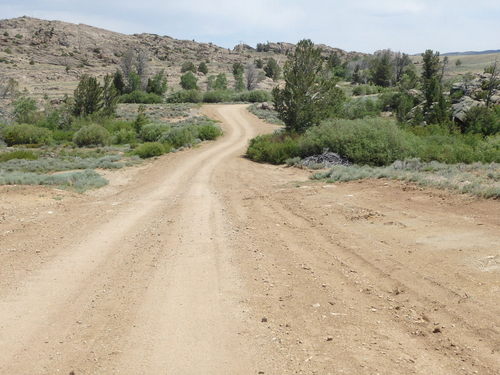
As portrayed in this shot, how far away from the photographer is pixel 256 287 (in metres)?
7.12

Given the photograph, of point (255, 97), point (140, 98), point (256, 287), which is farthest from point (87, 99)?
point (256, 287)

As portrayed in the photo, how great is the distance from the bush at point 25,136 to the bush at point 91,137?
3701mm

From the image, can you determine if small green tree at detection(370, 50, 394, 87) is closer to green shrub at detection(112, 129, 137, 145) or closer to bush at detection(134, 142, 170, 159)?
green shrub at detection(112, 129, 137, 145)

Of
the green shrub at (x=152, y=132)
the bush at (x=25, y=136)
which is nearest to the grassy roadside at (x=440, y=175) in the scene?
the green shrub at (x=152, y=132)

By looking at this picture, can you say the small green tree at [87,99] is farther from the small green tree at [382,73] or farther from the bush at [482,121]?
the small green tree at [382,73]

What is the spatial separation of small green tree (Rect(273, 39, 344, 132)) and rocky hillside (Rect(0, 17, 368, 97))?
52215mm

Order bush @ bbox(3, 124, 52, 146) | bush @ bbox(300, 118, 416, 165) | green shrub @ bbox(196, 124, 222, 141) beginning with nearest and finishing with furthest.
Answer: bush @ bbox(300, 118, 416, 165)
green shrub @ bbox(196, 124, 222, 141)
bush @ bbox(3, 124, 52, 146)

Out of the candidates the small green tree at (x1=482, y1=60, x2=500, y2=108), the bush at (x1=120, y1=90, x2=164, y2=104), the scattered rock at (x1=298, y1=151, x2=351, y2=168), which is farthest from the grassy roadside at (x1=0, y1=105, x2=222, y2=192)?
the bush at (x1=120, y1=90, x2=164, y2=104)

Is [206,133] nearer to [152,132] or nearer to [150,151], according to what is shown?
[152,132]

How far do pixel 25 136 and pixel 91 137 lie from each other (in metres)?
6.35

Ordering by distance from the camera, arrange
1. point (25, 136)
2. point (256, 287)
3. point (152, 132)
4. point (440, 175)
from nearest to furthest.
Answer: point (256, 287), point (440, 175), point (152, 132), point (25, 136)

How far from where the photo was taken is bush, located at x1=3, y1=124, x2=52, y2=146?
37.4 meters

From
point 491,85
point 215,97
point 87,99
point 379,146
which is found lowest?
point 379,146

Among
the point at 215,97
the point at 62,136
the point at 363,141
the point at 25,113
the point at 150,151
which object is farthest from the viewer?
the point at 215,97
